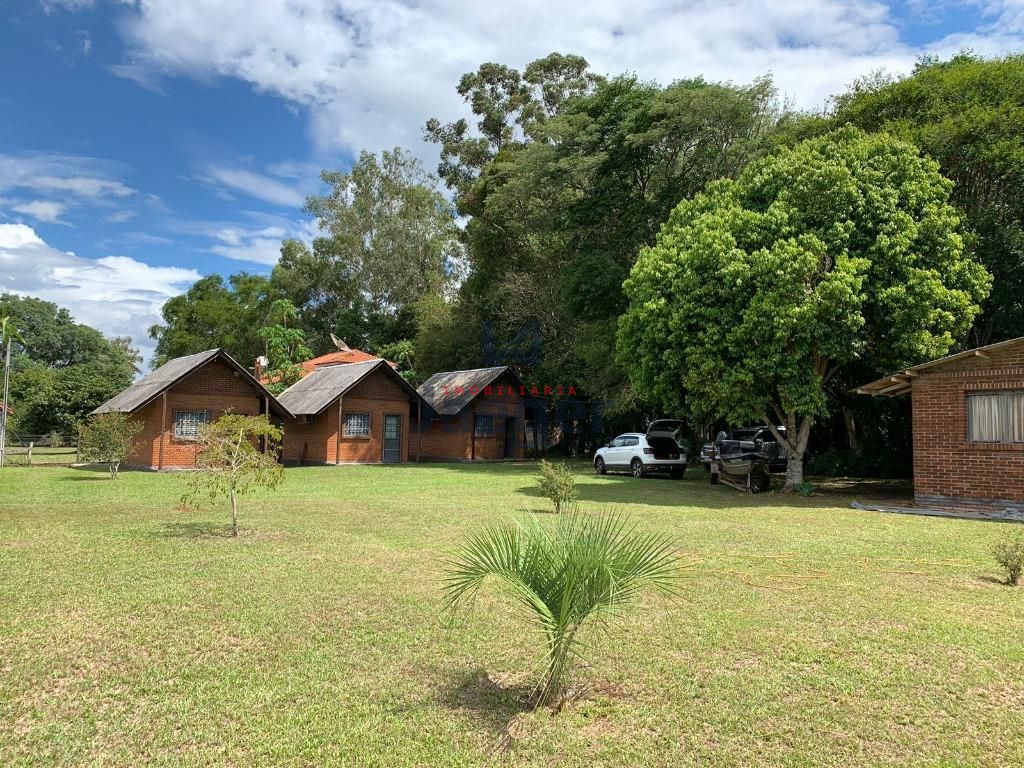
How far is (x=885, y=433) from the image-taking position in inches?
1082

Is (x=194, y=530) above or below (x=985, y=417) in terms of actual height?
below

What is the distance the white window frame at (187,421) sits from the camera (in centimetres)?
2603

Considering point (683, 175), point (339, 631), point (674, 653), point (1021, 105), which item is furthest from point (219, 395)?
point (1021, 105)

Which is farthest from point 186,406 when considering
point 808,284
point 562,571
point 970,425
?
point 562,571

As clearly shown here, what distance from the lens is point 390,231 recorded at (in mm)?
52125

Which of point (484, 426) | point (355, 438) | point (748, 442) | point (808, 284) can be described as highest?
point (808, 284)

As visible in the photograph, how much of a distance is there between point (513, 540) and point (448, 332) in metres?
37.8

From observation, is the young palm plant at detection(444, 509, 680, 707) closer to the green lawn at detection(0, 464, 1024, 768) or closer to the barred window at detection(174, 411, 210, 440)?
the green lawn at detection(0, 464, 1024, 768)

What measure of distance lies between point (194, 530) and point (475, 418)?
78.2 ft

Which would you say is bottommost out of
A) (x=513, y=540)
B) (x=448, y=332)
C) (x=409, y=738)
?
(x=409, y=738)

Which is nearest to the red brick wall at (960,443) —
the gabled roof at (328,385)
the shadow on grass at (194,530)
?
the shadow on grass at (194,530)

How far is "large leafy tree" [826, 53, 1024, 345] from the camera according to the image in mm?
19375

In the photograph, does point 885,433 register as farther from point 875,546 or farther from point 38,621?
point 38,621

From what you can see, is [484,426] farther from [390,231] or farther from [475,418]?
[390,231]
